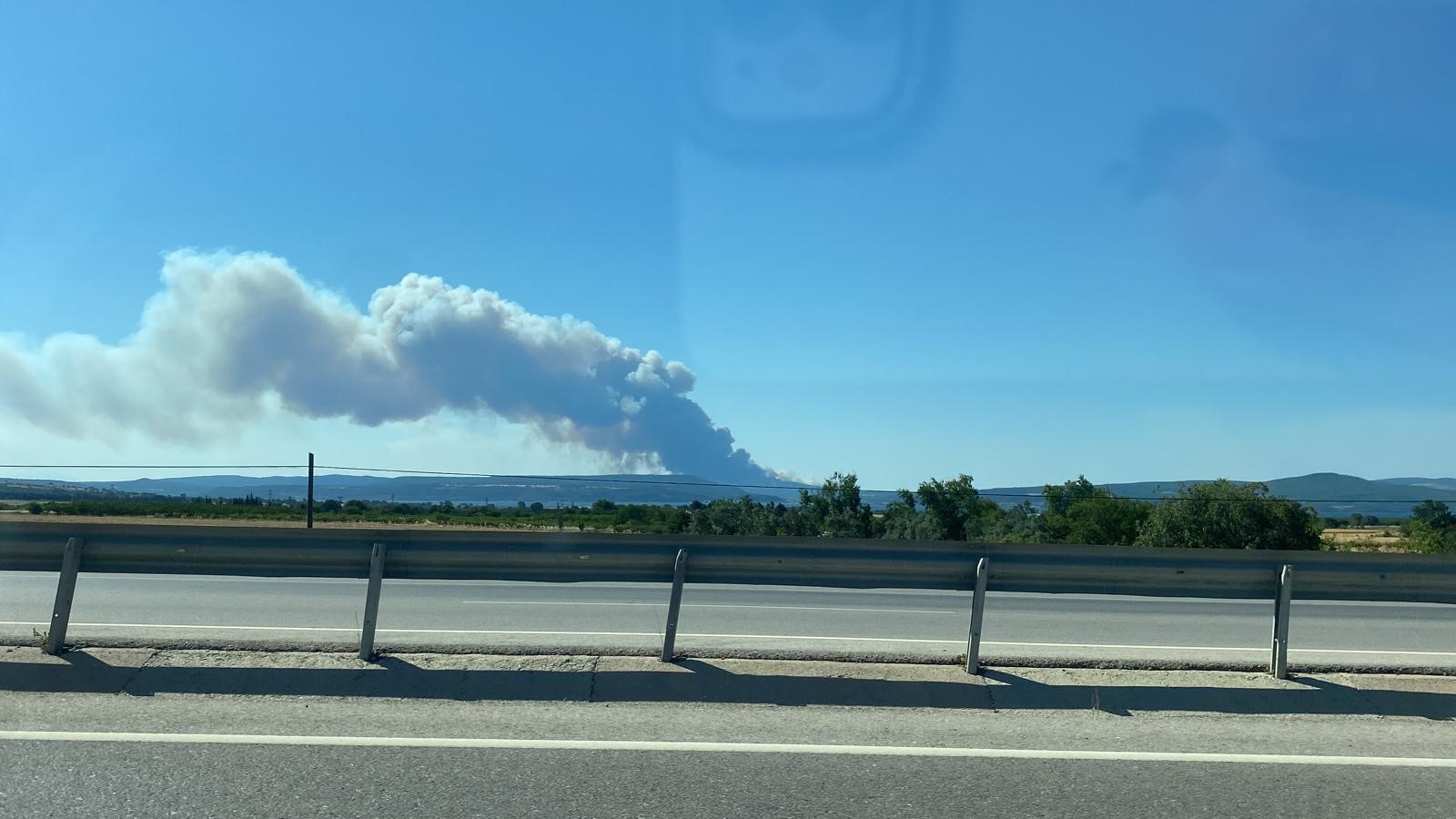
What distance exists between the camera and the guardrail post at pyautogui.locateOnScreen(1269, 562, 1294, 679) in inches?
305

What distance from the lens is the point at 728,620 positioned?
40.0ft

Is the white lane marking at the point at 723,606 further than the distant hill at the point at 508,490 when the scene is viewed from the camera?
No

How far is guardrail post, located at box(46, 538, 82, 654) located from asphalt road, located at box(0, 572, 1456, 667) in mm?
851

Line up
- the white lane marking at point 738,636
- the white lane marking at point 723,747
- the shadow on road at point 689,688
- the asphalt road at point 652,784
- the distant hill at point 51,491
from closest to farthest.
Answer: the asphalt road at point 652,784 → the white lane marking at point 723,747 → the shadow on road at point 689,688 → the white lane marking at point 738,636 → the distant hill at point 51,491

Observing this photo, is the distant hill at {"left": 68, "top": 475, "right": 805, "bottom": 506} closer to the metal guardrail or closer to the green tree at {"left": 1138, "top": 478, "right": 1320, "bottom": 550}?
the metal guardrail

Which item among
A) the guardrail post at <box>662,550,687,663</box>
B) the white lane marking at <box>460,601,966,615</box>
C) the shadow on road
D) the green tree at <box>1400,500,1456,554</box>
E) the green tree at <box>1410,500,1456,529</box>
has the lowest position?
the white lane marking at <box>460,601,966,615</box>

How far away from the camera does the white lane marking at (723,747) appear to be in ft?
19.4

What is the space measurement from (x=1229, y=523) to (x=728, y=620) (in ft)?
120

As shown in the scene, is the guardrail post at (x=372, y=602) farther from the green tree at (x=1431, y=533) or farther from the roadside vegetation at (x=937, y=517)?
the green tree at (x=1431, y=533)

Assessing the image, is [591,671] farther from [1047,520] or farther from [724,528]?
[1047,520]

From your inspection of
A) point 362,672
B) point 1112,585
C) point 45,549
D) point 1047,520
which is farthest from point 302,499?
point 1047,520

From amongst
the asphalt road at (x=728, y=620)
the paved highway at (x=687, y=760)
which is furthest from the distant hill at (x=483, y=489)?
the paved highway at (x=687, y=760)

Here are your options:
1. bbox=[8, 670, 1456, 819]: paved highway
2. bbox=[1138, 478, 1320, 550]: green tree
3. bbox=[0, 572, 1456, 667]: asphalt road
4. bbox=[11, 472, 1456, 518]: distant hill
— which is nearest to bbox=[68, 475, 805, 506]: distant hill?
bbox=[11, 472, 1456, 518]: distant hill

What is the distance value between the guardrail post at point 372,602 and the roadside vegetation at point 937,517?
1291 cm
